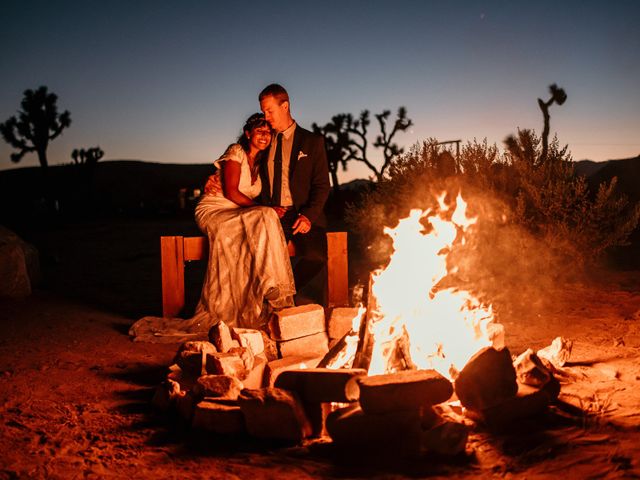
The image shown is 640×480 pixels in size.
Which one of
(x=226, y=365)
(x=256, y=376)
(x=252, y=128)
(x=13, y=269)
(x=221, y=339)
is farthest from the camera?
(x=13, y=269)

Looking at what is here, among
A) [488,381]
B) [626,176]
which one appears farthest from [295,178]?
[626,176]

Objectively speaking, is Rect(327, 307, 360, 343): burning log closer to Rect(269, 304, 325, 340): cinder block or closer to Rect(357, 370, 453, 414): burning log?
Rect(269, 304, 325, 340): cinder block

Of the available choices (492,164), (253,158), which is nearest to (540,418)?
(253,158)

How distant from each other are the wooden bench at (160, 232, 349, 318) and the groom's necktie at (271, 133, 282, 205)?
0.58 m

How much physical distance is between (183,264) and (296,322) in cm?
188

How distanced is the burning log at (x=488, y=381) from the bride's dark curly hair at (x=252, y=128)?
3490 millimetres

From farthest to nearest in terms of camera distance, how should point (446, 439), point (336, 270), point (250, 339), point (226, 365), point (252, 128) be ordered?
point (336, 270) < point (252, 128) < point (250, 339) < point (226, 365) < point (446, 439)

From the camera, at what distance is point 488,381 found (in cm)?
343

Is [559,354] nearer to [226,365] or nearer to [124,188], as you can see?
[226,365]

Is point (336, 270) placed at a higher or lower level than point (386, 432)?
higher

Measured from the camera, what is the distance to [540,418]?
3441 mm

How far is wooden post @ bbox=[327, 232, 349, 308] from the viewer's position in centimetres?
650

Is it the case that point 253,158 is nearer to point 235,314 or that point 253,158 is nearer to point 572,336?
point 235,314

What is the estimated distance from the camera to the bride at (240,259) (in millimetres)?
5801
